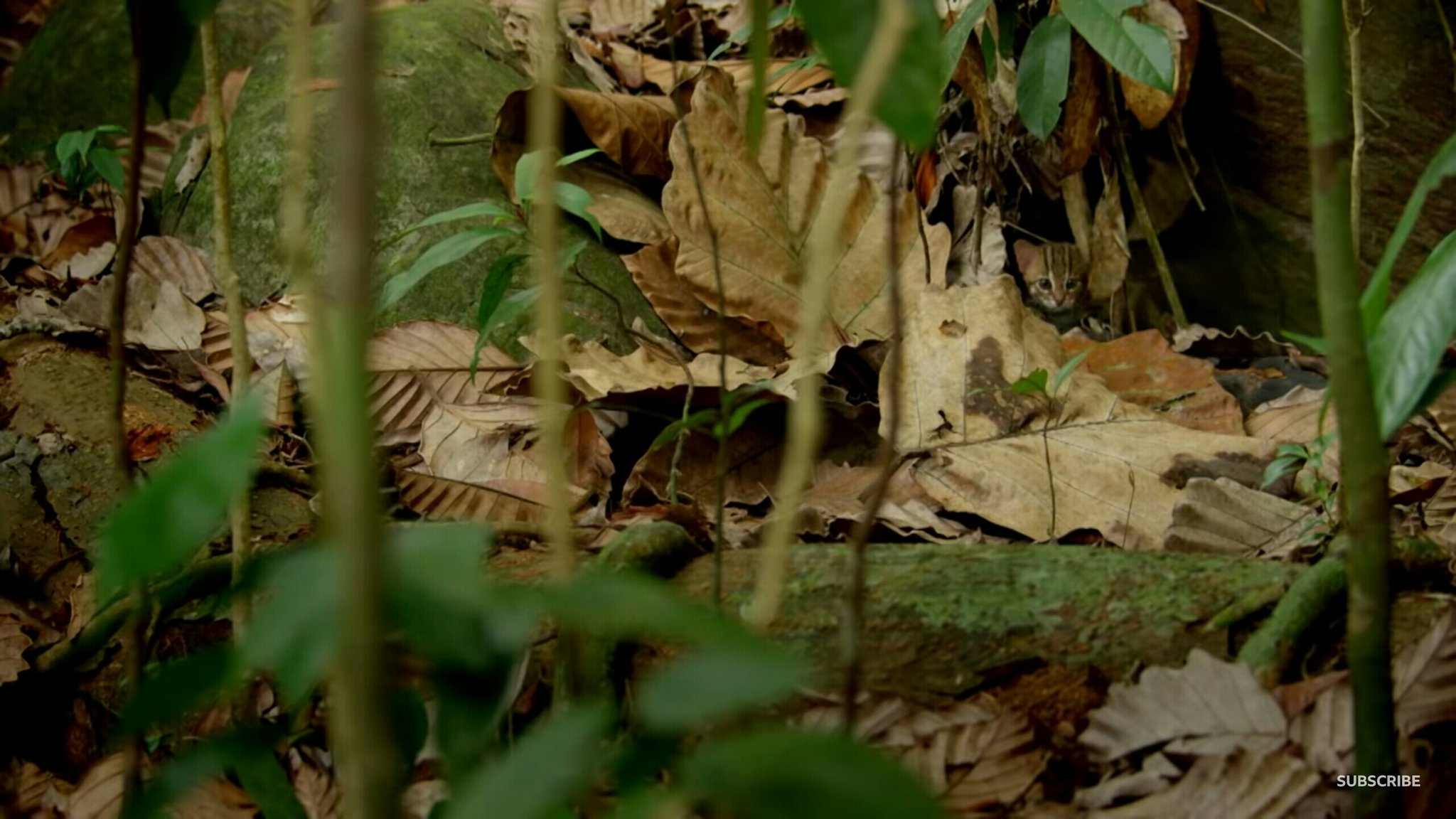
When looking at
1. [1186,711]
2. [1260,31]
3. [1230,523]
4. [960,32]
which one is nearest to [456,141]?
[960,32]

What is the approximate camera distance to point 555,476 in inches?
25.3

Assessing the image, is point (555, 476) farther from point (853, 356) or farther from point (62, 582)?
point (853, 356)

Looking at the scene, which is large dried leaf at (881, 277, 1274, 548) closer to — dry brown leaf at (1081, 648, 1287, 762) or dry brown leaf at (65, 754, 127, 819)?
dry brown leaf at (1081, 648, 1287, 762)

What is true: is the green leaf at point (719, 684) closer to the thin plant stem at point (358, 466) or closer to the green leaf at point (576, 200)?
the thin plant stem at point (358, 466)

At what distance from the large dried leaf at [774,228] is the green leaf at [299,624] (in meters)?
1.58

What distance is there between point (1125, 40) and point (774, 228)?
65 centimetres

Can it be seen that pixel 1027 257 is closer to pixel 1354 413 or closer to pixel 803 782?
pixel 1354 413

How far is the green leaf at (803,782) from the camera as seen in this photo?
0.41 metres

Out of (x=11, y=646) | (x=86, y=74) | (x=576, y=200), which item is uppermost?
(x=86, y=74)

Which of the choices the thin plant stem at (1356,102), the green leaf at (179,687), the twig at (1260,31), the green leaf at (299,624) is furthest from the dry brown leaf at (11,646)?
the twig at (1260,31)

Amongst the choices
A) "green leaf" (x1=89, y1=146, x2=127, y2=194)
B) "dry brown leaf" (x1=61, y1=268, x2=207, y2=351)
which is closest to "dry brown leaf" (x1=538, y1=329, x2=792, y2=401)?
"dry brown leaf" (x1=61, y1=268, x2=207, y2=351)

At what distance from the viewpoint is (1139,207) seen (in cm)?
244

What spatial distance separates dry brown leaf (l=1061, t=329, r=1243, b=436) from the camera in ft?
6.14

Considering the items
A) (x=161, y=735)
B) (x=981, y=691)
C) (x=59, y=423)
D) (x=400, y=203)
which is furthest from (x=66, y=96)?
(x=981, y=691)
